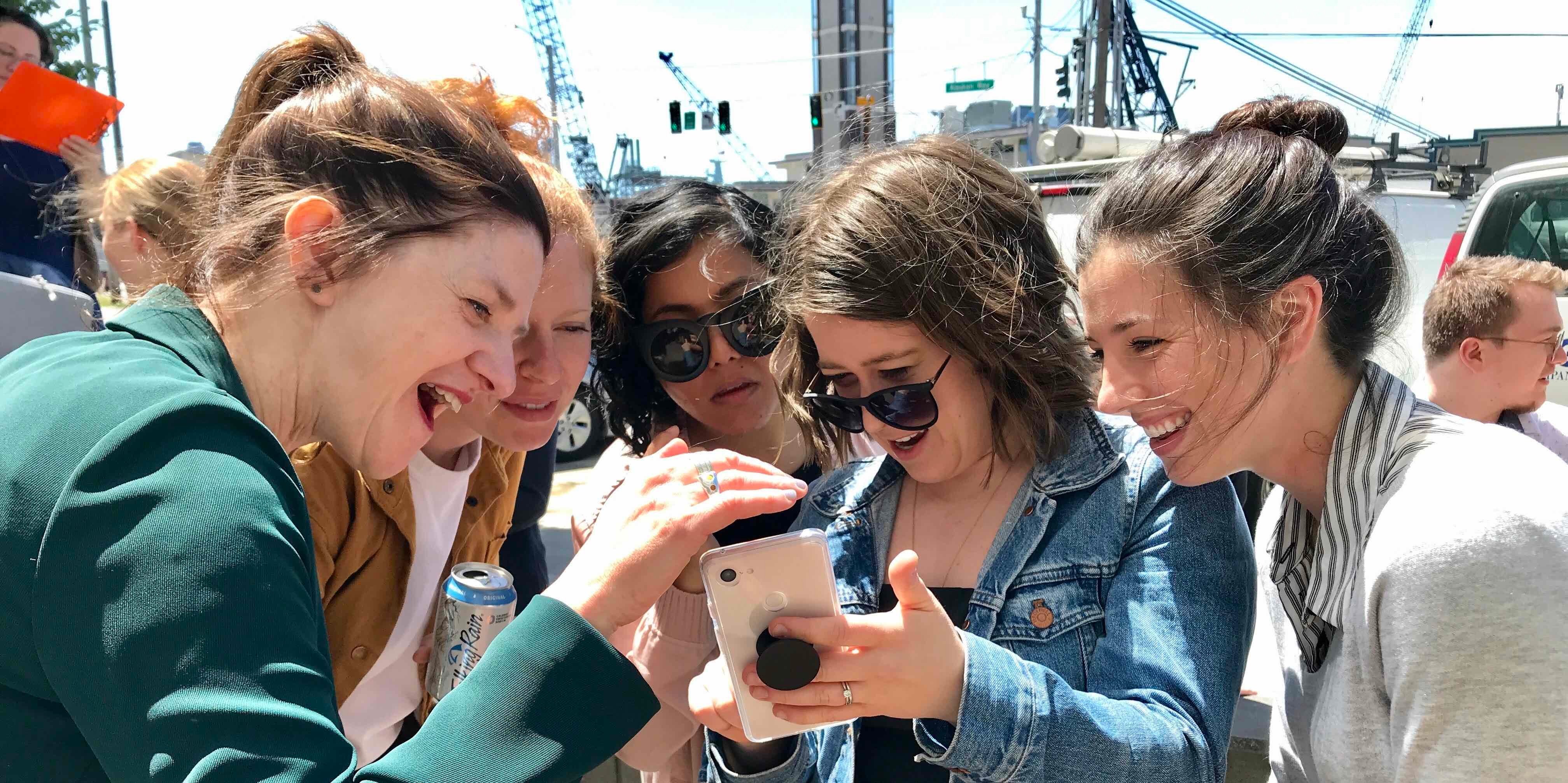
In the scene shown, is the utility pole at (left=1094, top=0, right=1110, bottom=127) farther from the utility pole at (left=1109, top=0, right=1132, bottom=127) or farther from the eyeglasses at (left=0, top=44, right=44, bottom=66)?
the eyeglasses at (left=0, top=44, right=44, bottom=66)

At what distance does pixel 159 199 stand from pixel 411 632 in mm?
1445

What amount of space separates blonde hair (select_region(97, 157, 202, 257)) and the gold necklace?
4.07 ft

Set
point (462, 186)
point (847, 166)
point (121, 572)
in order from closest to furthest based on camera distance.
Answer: point (121, 572), point (462, 186), point (847, 166)

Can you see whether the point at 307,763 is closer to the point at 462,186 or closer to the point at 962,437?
the point at 462,186

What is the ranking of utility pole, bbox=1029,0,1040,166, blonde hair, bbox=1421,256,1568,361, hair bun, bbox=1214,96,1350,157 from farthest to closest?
utility pole, bbox=1029,0,1040,166 → blonde hair, bbox=1421,256,1568,361 → hair bun, bbox=1214,96,1350,157

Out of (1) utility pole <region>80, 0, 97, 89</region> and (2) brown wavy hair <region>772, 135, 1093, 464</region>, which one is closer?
(2) brown wavy hair <region>772, 135, 1093, 464</region>

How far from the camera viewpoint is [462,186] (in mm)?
1448

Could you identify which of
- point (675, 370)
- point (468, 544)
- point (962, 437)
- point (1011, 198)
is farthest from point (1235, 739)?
point (468, 544)

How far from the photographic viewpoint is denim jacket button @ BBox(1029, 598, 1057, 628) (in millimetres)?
1598

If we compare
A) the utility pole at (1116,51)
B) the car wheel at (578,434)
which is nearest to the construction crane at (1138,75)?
the utility pole at (1116,51)

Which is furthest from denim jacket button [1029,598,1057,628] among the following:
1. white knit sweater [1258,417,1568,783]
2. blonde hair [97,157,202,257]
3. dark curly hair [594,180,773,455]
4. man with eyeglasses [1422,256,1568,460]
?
man with eyeglasses [1422,256,1568,460]

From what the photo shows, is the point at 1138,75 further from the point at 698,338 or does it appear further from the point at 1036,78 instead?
the point at 698,338

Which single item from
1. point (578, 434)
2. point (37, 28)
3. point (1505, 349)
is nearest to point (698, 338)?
point (1505, 349)

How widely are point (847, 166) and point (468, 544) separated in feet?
3.69
